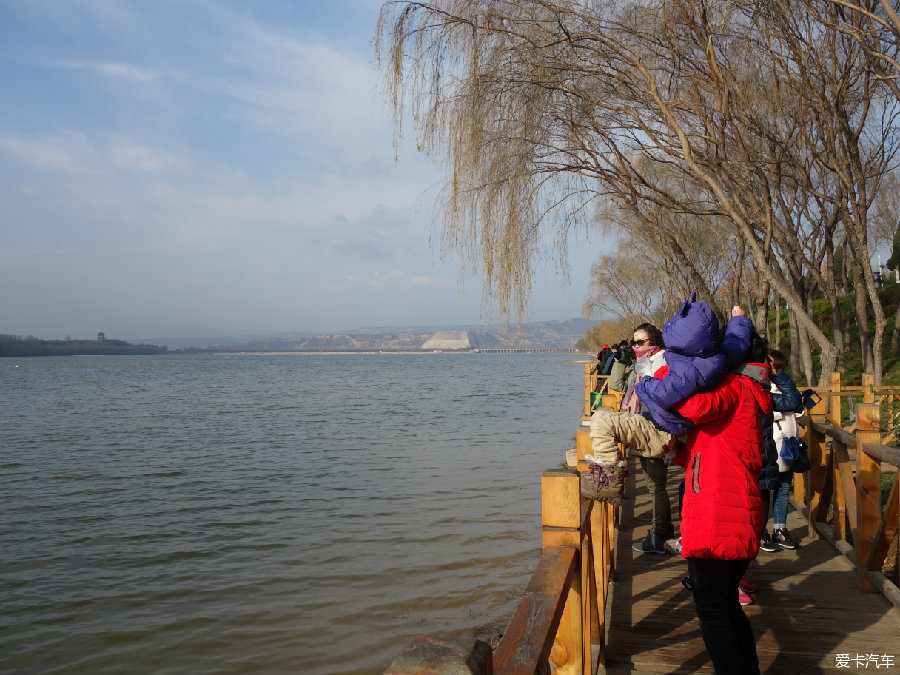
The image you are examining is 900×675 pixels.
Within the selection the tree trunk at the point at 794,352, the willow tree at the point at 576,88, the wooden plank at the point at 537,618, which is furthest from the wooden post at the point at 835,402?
the tree trunk at the point at 794,352

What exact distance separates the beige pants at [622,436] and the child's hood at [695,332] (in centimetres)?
53

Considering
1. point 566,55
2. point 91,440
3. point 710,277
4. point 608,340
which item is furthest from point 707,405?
point 608,340

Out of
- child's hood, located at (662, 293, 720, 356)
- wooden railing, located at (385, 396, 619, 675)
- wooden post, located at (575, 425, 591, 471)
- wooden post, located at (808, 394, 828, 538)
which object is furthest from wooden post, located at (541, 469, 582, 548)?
wooden post, located at (808, 394, 828, 538)

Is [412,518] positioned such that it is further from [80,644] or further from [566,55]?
[566,55]

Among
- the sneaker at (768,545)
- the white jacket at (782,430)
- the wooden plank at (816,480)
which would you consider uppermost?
the white jacket at (782,430)

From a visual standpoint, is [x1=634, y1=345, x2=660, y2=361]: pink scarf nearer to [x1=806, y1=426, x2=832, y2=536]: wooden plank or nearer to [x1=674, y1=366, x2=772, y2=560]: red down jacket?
[x1=674, y1=366, x2=772, y2=560]: red down jacket

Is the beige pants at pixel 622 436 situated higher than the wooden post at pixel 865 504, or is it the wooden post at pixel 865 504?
the beige pants at pixel 622 436

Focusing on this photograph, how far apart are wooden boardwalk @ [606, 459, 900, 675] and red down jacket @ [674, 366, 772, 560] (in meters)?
1.20

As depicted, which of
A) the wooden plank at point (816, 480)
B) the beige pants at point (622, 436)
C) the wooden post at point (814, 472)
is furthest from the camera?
the wooden post at point (814, 472)

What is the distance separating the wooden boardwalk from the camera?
3.86 metres

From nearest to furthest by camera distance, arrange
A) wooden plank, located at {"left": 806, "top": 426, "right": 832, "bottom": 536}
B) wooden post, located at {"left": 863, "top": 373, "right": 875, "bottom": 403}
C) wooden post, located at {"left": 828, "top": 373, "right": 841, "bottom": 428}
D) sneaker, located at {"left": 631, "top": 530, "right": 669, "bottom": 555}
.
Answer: sneaker, located at {"left": 631, "top": 530, "right": 669, "bottom": 555} → wooden plank, located at {"left": 806, "top": 426, "right": 832, "bottom": 536} → wooden post, located at {"left": 828, "top": 373, "right": 841, "bottom": 428} → wooden post, located at {"left": 863, "top": 373, "right": 875, "bottom": 403}

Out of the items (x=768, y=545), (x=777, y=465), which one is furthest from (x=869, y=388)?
(x=777, y=465)

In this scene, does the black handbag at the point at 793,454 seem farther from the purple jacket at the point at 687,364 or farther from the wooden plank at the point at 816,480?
the purple jacket at the point at 687,364

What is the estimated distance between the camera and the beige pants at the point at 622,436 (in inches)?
132
